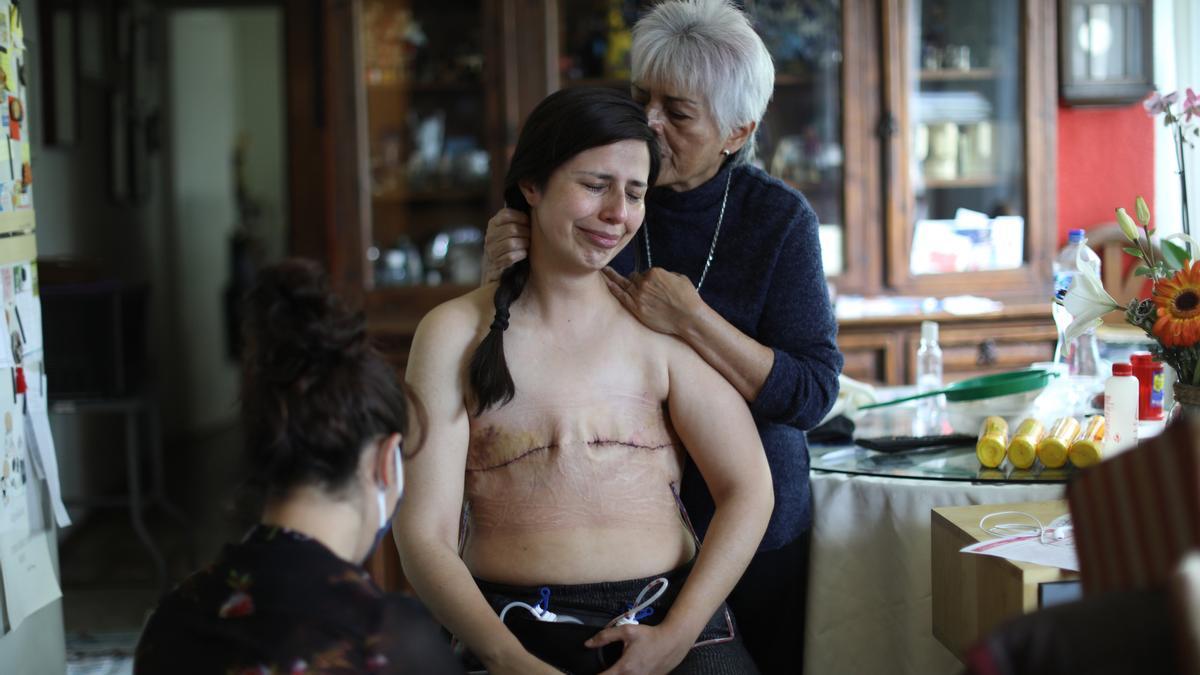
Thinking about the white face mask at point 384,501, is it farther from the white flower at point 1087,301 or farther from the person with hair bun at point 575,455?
the white flower at point 1087,301

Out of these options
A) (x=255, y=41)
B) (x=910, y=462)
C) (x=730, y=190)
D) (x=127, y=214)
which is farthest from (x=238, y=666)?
(x=255, y=41)

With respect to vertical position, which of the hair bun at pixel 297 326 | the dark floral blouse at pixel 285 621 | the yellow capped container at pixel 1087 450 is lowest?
the yellow capped container at pixel 1087 450

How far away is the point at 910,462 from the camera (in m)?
2.07

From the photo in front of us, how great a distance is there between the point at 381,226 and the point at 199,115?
3.23 m

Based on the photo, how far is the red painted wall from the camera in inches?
154

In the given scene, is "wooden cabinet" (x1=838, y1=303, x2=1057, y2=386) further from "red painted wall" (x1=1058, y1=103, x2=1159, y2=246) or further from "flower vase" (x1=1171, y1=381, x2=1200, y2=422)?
"flower vase" (x1=1171, y1=381, x2=1200, y2=422)

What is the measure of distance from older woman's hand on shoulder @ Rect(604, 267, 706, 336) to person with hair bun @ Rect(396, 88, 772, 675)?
20mm

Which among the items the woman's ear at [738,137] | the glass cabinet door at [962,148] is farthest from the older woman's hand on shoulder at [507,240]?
the glass cabinet door at [962,148]

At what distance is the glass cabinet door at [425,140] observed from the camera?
370 centimetres

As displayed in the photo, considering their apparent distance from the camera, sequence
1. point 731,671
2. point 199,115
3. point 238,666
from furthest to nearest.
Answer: point 199,115 < point 731,671 < point 238,666

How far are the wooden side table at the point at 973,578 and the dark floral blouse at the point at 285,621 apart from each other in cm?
76

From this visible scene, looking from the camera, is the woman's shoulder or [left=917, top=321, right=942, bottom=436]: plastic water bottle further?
[left=917, top=321, right=942, bottom=436]: plastic water bottle

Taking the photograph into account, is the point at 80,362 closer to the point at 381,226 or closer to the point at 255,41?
the point at 381,226

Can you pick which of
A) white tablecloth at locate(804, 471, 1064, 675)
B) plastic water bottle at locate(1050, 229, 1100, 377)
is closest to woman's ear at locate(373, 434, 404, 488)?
white tablecloth at locate(804, 471, 1064, 675)
